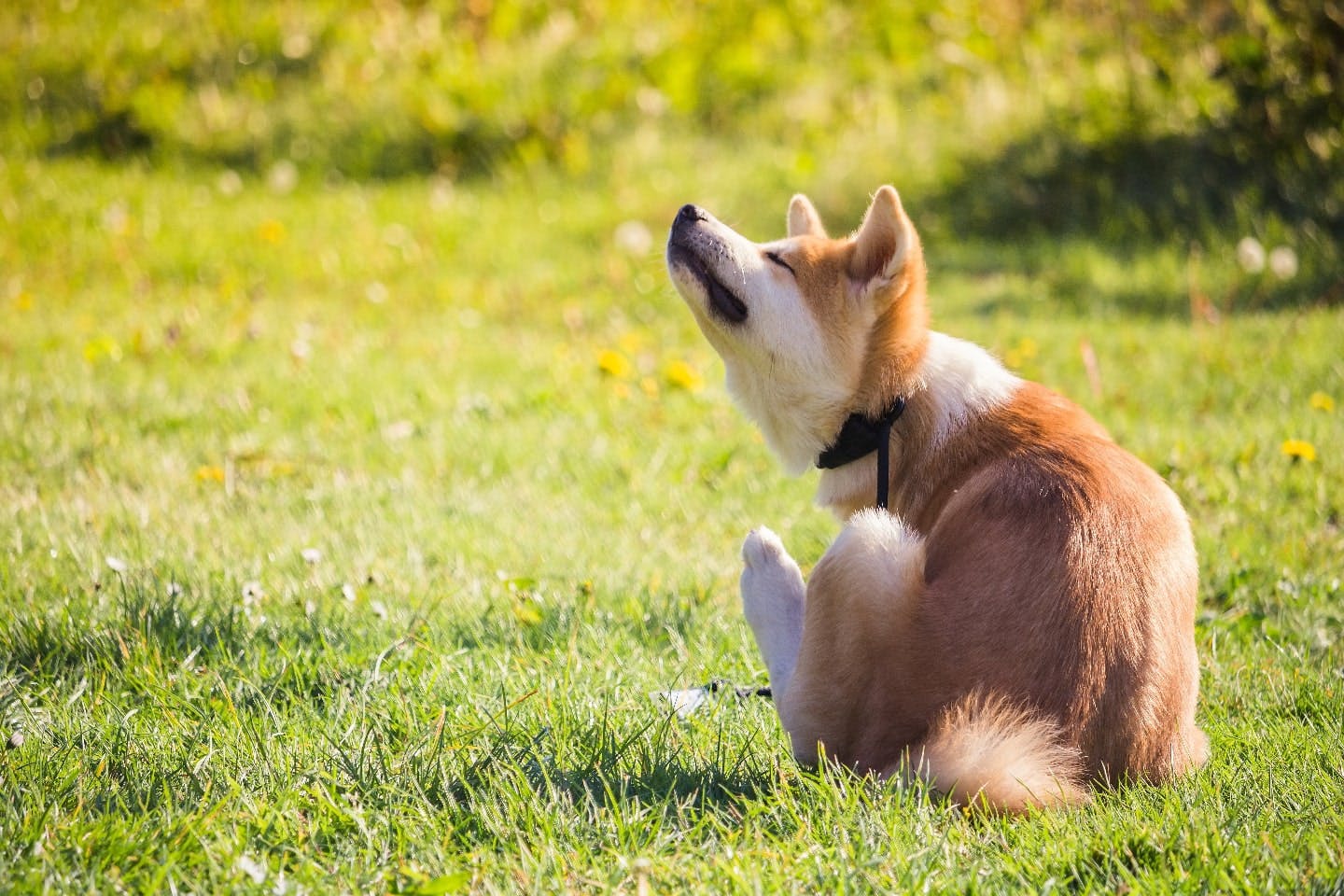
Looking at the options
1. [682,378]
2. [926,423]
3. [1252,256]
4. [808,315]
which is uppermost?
[808,315]

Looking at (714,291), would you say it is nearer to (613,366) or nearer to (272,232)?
(613,366)

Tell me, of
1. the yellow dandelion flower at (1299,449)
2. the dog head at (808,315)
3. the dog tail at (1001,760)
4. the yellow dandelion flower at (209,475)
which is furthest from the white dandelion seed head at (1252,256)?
the yellow dandelion flower at (209,475)

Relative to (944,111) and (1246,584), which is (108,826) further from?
(944,111)

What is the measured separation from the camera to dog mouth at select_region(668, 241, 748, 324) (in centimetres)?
313

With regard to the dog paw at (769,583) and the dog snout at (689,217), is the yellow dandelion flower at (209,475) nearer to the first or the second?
the dog snout at (689,217)

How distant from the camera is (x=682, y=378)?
5.00 m

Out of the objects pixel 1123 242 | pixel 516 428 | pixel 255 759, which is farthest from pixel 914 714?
pixel 1123 242

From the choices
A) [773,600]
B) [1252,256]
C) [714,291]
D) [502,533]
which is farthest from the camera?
[1252,256]

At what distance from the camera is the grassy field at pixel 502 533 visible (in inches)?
78.4

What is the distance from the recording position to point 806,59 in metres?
9.31

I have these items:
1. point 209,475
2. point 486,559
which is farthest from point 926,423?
point 209,475

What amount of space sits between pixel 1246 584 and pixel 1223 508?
1.92 ft

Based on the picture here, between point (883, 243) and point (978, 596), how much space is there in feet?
3.70

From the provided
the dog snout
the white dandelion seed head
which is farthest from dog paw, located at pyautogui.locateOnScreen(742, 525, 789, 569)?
the white dandelion seed head
